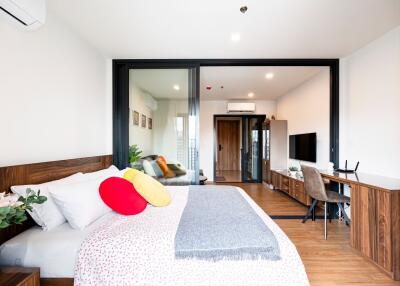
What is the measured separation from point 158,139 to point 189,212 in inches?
74.5

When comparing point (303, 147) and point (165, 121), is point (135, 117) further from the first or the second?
point (303, 147)

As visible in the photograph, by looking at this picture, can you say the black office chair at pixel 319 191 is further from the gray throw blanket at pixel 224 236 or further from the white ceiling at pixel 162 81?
the white ceiling at pixel 162 81

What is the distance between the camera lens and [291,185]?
428cm

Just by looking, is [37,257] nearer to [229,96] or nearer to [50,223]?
[50,223]

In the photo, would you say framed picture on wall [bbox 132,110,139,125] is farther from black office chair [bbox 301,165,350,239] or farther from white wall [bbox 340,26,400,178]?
white wall [bbox 340,26,400,178]

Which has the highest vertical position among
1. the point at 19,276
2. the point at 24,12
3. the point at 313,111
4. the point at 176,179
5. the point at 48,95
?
the point at 24,12

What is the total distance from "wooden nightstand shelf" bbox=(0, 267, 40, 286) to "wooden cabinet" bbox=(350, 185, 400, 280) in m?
2.62

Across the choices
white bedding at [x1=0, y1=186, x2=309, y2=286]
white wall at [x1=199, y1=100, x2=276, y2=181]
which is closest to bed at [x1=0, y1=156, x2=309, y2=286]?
white bedding at [x1=0, y1=186, x2=309, y2=286]

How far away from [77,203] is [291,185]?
382cm

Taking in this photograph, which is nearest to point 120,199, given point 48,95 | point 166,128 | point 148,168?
point 48,95

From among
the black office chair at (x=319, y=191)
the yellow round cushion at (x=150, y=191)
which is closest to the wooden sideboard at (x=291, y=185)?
the black office chair at (x=319, y=191)

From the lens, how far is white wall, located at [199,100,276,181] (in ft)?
20.0

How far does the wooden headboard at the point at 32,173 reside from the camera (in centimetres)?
145

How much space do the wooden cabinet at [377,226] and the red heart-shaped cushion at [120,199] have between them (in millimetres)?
2104
